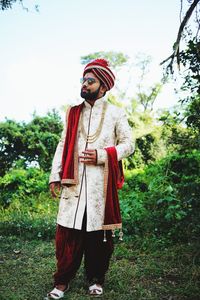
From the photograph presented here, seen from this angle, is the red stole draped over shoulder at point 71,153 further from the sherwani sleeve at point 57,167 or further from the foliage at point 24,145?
the foliage at point 24,145

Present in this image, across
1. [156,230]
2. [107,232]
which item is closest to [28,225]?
[156,230]

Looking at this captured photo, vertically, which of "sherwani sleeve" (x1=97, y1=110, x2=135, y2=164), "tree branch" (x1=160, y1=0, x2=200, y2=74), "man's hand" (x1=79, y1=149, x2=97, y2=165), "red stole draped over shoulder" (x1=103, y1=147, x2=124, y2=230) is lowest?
"red stole draped over shoulder" (x1=103, y1=147, x2=124, y2=230)

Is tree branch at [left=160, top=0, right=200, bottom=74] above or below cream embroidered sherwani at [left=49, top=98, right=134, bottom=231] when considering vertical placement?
above

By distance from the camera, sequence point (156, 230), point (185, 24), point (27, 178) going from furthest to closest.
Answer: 1. point (27, 178)
2. point (156, 230)
3. point (185, 24)

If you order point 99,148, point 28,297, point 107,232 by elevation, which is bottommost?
point 28,297

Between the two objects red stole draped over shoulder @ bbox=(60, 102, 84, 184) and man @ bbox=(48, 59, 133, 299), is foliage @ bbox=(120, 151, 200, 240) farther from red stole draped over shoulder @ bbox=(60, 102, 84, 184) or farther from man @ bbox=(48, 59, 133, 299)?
red stole draped over shoulder @ bbox=(60, 102, 84, 184)

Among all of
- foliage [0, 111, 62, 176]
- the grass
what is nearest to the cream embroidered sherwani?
the grass

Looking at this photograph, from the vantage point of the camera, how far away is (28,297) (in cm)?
331

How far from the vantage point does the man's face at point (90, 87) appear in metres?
3.39

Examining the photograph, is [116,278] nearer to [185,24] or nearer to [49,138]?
[185,24]

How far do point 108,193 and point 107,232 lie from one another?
1.19ft

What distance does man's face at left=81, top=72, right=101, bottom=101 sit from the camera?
3.39m

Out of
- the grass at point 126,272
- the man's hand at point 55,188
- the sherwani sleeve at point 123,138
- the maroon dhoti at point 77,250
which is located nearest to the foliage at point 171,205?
the grass at point 126,272

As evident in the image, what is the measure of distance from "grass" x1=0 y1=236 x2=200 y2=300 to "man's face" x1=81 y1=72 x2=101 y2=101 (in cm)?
176
